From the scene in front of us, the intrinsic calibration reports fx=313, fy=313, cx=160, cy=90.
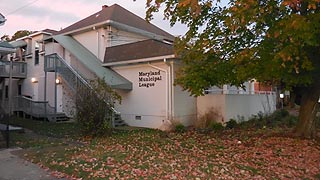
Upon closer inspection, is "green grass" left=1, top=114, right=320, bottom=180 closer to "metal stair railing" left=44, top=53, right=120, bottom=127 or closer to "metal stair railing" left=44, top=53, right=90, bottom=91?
"metal stair railing" left=44, top=53, right=120, bottom=127

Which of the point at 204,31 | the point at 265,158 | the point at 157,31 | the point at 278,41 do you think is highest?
the point at 157,31

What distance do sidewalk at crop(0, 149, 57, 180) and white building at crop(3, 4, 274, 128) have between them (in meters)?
4.84

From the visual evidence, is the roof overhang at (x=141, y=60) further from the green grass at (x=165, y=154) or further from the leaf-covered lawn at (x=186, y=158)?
the leaf-covered lawn at (x=186, y=158)

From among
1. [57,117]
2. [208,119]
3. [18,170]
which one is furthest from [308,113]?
[57,117]

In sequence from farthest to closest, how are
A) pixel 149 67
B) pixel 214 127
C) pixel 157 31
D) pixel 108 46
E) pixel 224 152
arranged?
pixel 157 31 < pixel 108 46 < pixel 149 67 < pixel 214 127 < pixel 224 152

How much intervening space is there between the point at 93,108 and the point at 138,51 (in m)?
5.92

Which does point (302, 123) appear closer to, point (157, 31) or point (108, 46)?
point (108, 46)

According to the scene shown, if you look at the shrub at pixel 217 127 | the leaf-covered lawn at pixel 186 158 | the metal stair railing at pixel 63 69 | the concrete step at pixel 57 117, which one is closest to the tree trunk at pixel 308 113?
the leaf-covered lawn at pixel 186 158

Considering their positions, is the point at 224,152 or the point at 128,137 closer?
the point at 224,152

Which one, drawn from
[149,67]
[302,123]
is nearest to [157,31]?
[149,67]

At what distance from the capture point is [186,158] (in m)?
8.53

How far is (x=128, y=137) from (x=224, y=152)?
4637 millimetres

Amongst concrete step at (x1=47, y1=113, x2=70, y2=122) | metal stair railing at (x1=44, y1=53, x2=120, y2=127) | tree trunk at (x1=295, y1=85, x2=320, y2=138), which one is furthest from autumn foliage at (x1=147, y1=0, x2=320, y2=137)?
concrete step at (x1=47, y1=113, x2=70, y2=122)

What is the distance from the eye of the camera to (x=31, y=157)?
29.8 ft
